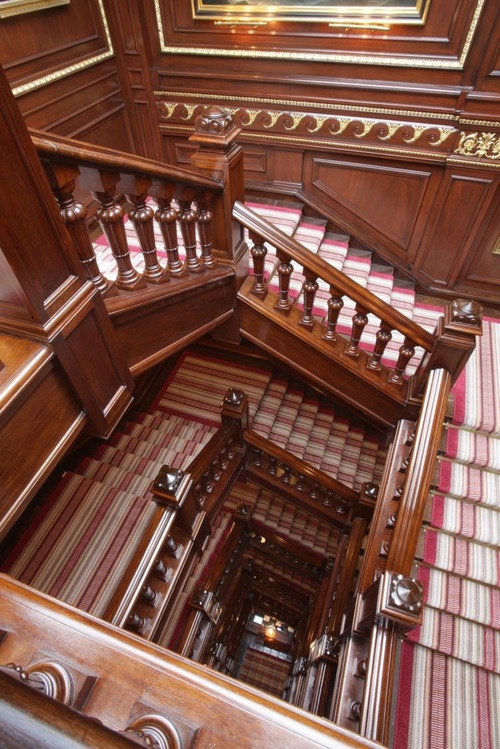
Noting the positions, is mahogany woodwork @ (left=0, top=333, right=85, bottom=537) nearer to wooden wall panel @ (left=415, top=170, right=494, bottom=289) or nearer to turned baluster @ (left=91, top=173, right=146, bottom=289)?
turned baluster @ (left=91, top=173, right=146, bottom=289)

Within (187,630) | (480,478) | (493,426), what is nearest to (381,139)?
(493,426)

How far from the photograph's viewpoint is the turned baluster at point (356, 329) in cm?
255

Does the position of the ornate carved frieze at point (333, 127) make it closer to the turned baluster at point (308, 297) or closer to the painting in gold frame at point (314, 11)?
the painting in gold frame at point (314, 11)

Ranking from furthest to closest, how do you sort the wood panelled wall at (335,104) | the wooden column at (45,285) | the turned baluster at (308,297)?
the wood panelled wall at (335,104)
the turned baluster at (308,297)
the wooden column at (45,285)

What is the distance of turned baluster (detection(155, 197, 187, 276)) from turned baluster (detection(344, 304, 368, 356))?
1.08 m

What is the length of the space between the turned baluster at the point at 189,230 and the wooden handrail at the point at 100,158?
0.13 meters

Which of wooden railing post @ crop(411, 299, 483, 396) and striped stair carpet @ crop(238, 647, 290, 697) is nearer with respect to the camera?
wooden railing post @ crop(411, 299, 483, 396)

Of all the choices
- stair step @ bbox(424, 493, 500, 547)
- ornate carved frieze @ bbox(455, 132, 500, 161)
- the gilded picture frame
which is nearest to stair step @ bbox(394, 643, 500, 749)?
stair step @ bbox(424, 493, 500, 547)

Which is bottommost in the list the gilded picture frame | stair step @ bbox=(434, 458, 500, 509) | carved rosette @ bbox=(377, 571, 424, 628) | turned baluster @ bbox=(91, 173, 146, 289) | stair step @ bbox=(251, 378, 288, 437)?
carved rosette @ bbox=(377, 571, 424, 628)

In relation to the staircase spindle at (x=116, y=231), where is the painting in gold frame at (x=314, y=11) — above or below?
above

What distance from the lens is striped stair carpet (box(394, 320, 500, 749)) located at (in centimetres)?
195

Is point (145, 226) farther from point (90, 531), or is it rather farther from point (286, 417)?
point (286, 417)

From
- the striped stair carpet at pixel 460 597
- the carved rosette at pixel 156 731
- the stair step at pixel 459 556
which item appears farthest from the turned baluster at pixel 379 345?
the carved rosette at pixel 156 731

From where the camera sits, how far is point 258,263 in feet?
8.42
